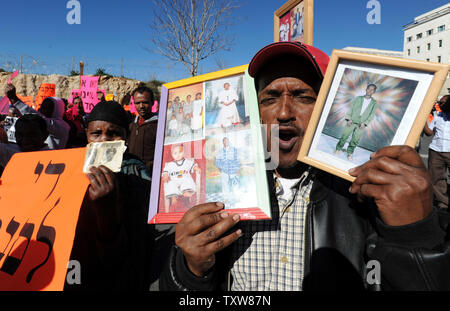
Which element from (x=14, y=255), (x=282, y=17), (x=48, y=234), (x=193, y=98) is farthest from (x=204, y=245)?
(x=282, y=17)

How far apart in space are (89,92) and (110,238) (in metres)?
6.68

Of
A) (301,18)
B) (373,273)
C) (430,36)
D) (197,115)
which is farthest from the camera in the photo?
(430,36)

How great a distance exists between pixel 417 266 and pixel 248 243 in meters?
0.69

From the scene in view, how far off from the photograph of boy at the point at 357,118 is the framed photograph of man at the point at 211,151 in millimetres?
357

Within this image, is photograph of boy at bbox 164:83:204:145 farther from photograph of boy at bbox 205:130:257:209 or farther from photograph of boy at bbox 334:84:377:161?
photograph of boy at bbox 334:84:377:161

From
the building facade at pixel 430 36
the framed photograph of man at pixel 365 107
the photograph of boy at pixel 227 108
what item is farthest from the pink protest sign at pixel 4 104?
the building facade at pixel 430 36

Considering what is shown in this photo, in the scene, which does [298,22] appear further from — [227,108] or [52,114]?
[52,114]

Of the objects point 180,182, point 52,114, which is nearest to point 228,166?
point 180,182

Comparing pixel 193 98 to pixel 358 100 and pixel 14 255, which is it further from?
pixel 14 255

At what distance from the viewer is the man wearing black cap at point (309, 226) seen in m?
0.96

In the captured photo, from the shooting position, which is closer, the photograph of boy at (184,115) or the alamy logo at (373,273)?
the alamy logo at (373,273)

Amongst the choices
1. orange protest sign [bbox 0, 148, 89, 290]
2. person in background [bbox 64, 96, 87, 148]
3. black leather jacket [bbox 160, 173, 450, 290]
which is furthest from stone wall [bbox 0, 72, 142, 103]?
black leather jacket [bbox 160, 173, 450, 290]

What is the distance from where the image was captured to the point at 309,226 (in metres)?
1.23

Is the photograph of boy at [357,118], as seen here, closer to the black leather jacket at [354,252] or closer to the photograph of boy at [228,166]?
the black leather jacket at [354,252]
